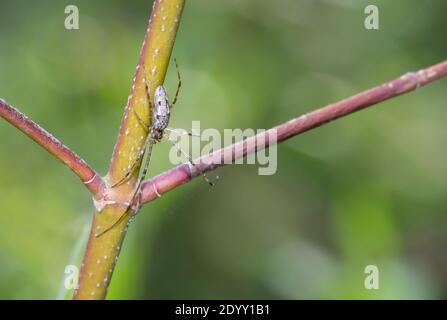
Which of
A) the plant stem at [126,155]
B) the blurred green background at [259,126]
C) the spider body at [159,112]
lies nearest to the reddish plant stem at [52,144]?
the plant stem at [126,155]

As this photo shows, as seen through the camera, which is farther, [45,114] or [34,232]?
[45,114]

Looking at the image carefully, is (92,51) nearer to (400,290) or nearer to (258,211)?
(258,211)

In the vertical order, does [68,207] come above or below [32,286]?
above

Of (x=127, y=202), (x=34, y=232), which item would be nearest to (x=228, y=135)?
(x=34, y=232)

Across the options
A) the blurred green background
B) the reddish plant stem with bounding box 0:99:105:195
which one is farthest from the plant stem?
the blurred green background

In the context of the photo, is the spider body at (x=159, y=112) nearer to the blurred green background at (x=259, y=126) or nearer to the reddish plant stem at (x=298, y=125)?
the reddish plant stem at (x=298, y=125)

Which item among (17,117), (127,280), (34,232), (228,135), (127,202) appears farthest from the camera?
(228,135)

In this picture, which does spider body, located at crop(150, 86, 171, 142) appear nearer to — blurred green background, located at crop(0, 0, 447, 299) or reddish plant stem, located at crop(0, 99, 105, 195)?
reddish plant stem, located at crop(0, 99, 105, 195)
